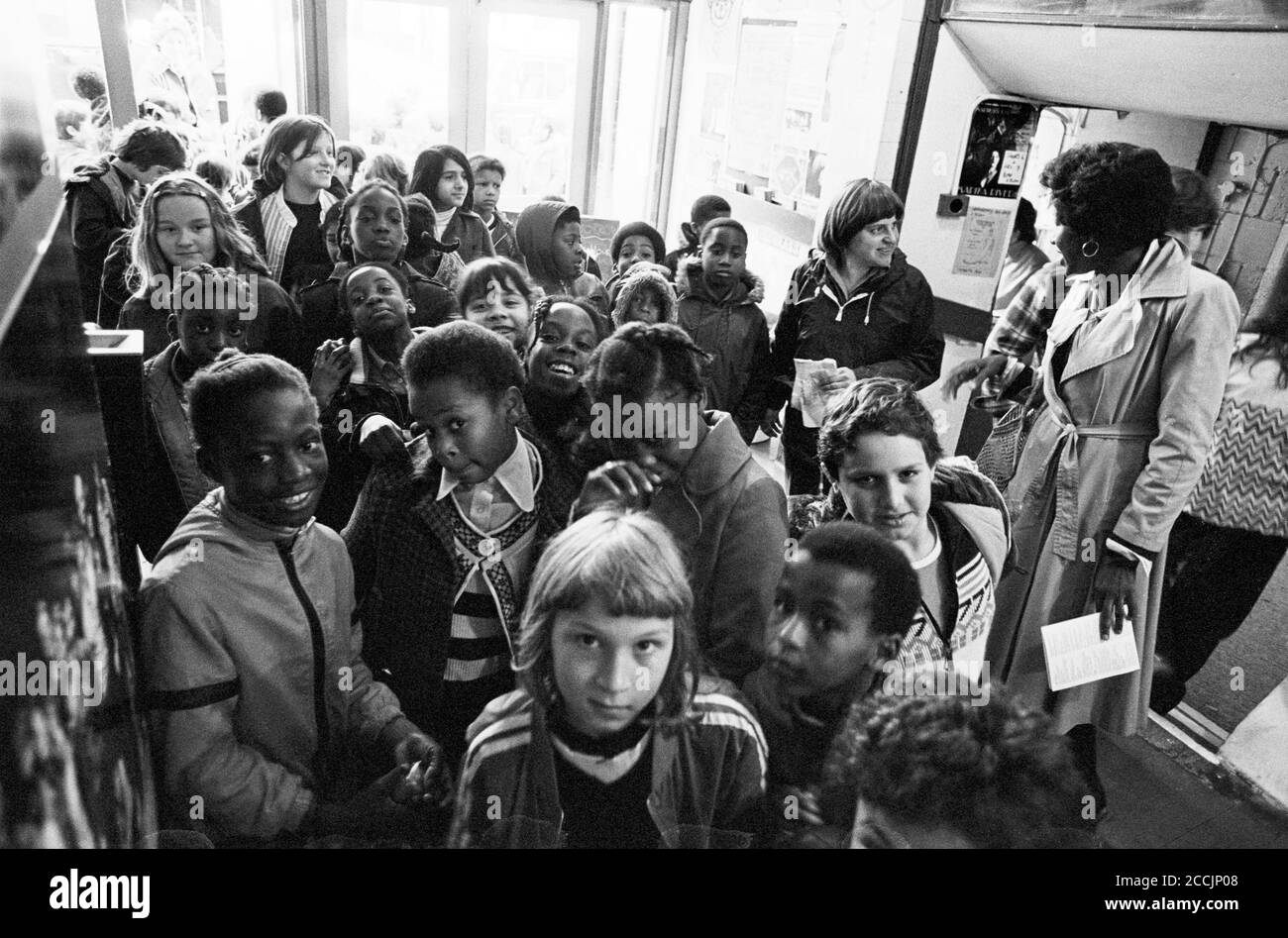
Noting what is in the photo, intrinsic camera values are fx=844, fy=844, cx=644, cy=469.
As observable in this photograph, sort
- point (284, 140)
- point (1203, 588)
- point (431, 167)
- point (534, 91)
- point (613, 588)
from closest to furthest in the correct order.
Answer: point (613, 588), point (1203, 588), point (284, 140), point (431, 167), point (534, 91)

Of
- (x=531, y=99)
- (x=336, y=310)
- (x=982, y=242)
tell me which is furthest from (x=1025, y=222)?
(x=531, y=99)

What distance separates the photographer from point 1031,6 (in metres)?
2.32

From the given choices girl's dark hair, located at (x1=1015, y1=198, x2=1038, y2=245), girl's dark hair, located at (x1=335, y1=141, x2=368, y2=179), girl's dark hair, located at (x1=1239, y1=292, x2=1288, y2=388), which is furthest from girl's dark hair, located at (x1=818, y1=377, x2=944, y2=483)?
girl's dark hair, located at (x1=335, y1=141, x2=368, y2=179)

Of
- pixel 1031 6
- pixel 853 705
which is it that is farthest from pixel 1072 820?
pixel 1031 6

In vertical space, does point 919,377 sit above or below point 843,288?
below

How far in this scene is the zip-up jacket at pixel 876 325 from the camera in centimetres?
217

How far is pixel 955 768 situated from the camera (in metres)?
1.15

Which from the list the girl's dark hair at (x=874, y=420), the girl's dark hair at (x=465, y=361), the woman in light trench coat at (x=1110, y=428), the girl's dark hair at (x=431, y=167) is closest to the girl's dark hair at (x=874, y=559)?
the girl's dark hair at (x=874, y=420)

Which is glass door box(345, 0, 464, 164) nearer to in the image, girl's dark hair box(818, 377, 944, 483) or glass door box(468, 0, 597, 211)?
glass door box(468, 0, 597, 211)

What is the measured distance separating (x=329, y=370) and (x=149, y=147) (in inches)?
70.5

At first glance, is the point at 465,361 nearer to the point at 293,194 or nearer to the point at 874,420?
the point at 874,420
